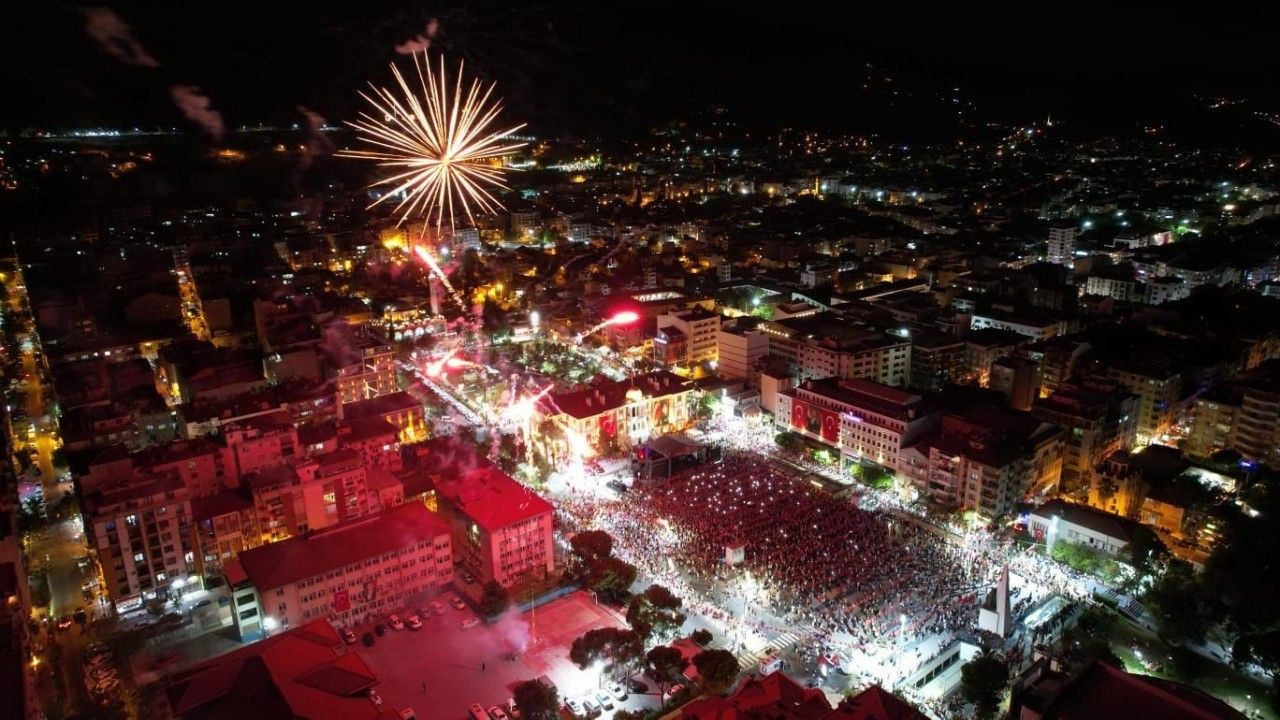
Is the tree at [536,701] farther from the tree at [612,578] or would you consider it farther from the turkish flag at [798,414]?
the turkish flag at [798,414]

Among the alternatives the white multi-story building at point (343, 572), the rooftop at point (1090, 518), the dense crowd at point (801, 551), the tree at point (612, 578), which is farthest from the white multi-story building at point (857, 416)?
the white multi-story building at point (343, 572)

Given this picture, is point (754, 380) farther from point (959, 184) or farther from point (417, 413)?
point (959, 184)

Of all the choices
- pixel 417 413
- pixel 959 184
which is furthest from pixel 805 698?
pixel 959 184

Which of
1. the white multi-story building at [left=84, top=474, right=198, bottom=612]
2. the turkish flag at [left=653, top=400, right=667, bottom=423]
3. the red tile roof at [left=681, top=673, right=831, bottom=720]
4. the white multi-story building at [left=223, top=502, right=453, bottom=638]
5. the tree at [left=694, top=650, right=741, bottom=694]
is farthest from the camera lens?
the turkish flag at [left=653, top=400, right=667, bottom=423]

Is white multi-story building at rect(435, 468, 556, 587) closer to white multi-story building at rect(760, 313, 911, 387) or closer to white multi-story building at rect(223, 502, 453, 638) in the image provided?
white multi-story building at rect(223, 502, 453, 638)

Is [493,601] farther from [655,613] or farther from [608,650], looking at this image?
[655,613]

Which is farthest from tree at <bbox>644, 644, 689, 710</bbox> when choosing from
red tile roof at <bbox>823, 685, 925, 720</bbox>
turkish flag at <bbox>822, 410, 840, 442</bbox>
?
turkish flag at <bbox>822, 410, 840, 442</bbox>
